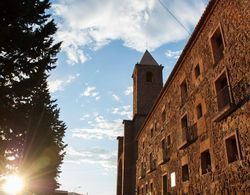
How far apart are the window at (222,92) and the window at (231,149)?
4.15ft

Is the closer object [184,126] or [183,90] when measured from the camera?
[184,126]

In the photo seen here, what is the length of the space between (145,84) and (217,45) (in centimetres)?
2860

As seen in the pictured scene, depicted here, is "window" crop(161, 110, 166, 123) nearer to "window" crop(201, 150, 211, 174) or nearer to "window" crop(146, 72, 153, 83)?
"window" crop(201, 150, 211, 174)

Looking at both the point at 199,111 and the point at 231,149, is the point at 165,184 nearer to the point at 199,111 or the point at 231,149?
the point at 199,111

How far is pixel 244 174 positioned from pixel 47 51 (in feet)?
29.2

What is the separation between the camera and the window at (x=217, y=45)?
439 inches

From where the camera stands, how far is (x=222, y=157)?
32.7 feet

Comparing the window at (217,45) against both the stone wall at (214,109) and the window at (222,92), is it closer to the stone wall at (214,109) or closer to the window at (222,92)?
the stone wall at (214,109)

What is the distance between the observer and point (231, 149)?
31.9ft

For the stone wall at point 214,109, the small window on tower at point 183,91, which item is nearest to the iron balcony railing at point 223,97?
the stone wall at point 214,109

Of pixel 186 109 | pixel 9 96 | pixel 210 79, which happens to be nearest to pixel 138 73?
pixel 186 109

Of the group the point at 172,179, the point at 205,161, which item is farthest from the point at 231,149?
the point at 172,179

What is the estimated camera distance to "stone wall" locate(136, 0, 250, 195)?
29.2ft

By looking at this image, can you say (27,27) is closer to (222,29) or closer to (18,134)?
(18,134)
